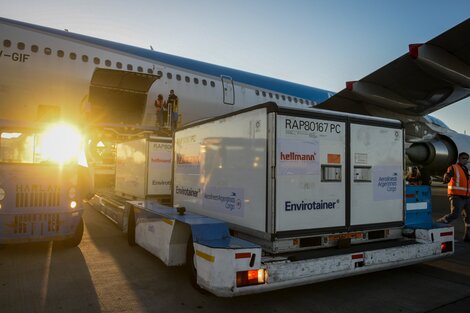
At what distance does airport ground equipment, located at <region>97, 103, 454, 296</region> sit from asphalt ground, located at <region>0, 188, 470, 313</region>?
344 mm

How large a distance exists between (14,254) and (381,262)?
5.96 meters

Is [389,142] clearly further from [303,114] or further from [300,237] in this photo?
[300,237]

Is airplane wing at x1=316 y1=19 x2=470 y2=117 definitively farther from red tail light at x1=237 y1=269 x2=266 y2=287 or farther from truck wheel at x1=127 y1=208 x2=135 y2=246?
red tail light at x1=237 y1=269 x2=266 y2=287

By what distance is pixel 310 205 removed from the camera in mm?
4305

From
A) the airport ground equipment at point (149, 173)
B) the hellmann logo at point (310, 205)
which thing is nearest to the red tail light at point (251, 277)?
the hellmann logo at point (310, 205)

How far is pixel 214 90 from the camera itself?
1593 cm

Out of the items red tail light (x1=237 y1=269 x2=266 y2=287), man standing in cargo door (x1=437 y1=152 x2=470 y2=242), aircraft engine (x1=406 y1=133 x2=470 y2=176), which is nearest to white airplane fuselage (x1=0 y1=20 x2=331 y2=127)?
aircraft engine (x1=406 y1=133 x2=470 y2=176)

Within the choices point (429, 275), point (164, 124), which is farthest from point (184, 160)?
point (164, 124)

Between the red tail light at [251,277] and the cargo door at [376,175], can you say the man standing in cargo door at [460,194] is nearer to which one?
the cargo door at [376,175]

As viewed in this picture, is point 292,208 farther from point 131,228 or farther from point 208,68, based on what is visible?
point 208,68

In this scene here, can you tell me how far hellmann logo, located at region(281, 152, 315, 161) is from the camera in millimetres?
4078

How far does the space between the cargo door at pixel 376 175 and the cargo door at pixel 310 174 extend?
0.80ft

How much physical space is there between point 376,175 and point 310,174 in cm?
125

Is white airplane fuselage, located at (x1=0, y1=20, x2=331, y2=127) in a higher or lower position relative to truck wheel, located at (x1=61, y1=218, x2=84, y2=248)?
higher
